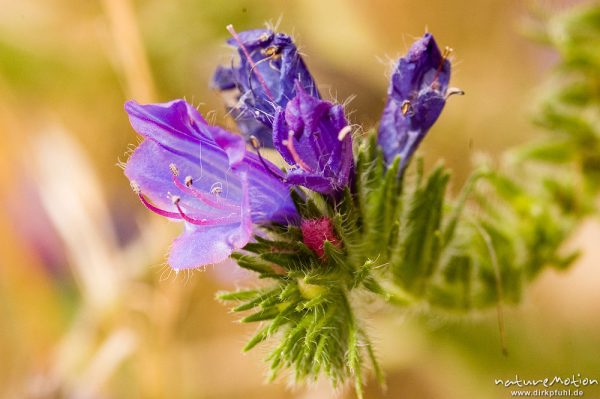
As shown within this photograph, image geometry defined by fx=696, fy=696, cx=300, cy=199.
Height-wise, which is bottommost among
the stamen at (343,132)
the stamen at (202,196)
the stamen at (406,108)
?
the stamen at (202,196)

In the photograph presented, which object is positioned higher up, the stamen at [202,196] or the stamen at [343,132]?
the stamen at [343,132]

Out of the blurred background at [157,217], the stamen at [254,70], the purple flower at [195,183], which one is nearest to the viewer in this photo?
the purple flower at [195,183]

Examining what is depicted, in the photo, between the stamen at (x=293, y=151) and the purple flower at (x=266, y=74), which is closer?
the stamen at (x=293, y=151)

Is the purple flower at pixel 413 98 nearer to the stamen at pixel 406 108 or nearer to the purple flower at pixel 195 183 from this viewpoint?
the stamen at pixel 406 108

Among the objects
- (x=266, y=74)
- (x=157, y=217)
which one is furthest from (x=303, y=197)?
(x=157, y=217)

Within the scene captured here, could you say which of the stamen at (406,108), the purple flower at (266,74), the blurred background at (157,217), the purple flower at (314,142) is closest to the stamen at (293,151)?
the purple flower at (314,142)

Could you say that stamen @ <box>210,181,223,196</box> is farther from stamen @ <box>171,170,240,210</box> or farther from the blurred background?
the blurred background

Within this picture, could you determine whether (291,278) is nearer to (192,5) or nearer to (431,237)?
(431,237)

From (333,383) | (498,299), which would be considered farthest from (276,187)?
(498,299)
